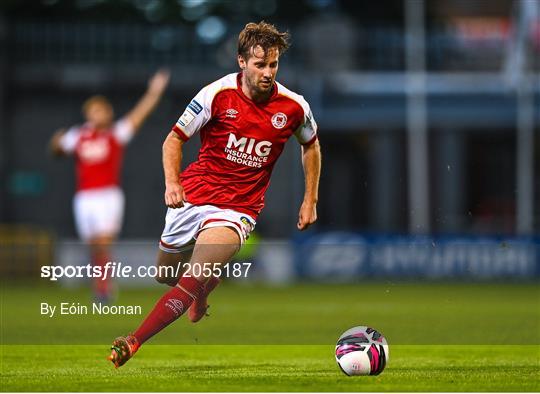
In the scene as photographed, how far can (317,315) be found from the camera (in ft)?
49.0

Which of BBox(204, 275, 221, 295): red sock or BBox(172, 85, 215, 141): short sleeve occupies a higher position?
BBox(172, 85, 215, 141): short sleeve

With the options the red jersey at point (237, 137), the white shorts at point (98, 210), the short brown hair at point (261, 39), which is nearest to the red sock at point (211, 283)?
the red jersey at point (237, 137)

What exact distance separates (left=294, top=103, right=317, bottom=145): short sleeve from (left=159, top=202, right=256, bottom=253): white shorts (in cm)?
65

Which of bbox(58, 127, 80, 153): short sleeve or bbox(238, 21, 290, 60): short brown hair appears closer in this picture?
bbox(238, 21, 290, 60): short brown hair

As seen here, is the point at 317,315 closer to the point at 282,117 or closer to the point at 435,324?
the point at 435,324

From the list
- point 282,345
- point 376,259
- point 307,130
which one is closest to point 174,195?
point 307,130

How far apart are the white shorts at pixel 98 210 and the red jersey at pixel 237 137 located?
7.37 meters

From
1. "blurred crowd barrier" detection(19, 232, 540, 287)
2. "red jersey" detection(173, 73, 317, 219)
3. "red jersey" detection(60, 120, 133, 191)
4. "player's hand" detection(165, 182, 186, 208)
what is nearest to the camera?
"player's hand" detection(165, 182, 186, 208)

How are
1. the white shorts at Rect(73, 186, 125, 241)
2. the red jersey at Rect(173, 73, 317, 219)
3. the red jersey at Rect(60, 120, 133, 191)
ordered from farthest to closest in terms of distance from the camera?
the red jersey at Rect(60, 120, 133, 191) < the white shorts at Rect(73, 186, 125, 241) < the red jersey at Rect(173, 73, 317, 219)

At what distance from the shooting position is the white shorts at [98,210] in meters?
16.0

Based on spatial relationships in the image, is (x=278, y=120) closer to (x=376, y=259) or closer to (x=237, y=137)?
(x=237, y=137)

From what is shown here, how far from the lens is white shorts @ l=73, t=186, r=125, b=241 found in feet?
52.6

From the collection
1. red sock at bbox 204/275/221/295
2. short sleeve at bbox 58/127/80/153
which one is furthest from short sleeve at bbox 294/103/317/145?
short sleeve at bbox 58/127/80/153

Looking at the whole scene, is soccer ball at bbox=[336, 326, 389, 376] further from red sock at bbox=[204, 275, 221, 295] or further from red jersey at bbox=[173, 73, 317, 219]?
red jersey at bbox=[173, 73, 317, 219]
